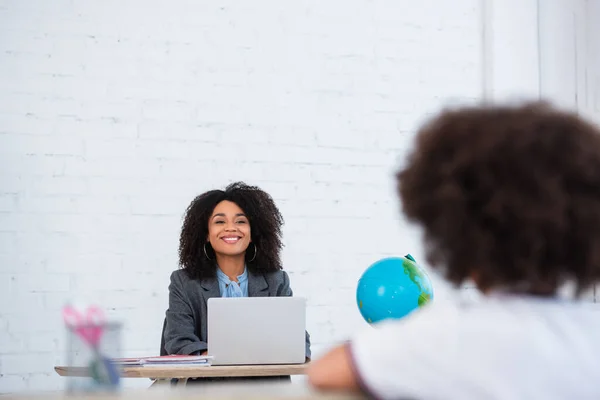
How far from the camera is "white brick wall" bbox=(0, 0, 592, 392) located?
3662 millimetres

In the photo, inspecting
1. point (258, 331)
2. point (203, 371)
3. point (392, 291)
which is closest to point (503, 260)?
point (203, 371)

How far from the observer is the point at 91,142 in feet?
12.3

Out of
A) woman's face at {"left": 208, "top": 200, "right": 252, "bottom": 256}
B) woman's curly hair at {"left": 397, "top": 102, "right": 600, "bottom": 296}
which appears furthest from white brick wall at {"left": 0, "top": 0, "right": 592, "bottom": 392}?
woman's curly hair at {"left": 397, "top": 102, "right": 600, "bottom": 296}

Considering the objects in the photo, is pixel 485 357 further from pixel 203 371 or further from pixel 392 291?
pixel 392 291

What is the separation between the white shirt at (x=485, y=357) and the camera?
854 millimetres

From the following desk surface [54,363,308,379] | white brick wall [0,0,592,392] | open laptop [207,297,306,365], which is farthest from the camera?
white brick wall [0,0,592,392]

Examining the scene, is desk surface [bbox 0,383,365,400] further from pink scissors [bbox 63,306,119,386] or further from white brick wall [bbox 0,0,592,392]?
white brick wall [bbox 0,0,592,392]

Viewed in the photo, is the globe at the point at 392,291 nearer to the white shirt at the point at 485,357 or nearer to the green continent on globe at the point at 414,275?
the green continent on globe at the point at 414,275

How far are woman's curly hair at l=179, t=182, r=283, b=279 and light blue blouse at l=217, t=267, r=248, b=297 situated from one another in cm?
6

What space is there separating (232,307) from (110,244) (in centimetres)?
148

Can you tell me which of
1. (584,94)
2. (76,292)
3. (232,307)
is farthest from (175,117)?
(584,94)

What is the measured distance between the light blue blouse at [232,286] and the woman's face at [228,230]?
88mm


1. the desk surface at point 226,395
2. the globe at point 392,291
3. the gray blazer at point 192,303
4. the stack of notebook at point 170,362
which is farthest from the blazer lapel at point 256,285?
the desk surface at point 226,395

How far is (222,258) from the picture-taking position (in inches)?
127
